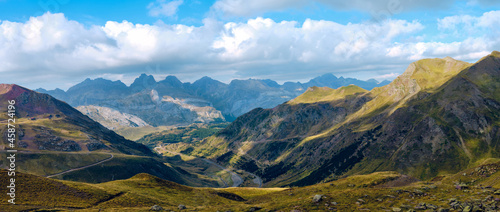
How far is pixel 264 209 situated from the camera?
311ft

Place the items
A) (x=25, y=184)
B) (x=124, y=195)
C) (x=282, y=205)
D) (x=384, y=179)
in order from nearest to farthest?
1. (x=282, y=205)
2. (x=25, y=184)
3. (x=124, y=195)
4. (x=384, y=179)

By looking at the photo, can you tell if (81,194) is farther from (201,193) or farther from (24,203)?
(201,193)

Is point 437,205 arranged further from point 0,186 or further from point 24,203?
point 0,186

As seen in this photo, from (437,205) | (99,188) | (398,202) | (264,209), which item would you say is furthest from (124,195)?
(437,205)

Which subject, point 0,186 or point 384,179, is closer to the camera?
point 0,186

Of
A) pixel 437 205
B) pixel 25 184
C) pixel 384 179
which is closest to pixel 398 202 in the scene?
pixel 437 205

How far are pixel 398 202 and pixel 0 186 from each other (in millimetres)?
151265

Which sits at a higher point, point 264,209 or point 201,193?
point 264,209

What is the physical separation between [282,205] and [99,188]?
90.1 metres

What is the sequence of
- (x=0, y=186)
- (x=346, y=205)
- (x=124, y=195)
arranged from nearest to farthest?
(x=346, y=205)
(x=0, y=186)
(x=124, y=195)

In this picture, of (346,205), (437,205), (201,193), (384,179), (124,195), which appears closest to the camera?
(437,205)

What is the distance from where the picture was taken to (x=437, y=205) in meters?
80.5

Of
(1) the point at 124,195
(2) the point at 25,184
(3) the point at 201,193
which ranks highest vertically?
(2) the point at 25,184

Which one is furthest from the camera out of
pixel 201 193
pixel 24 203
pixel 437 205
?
pixel 201 193
